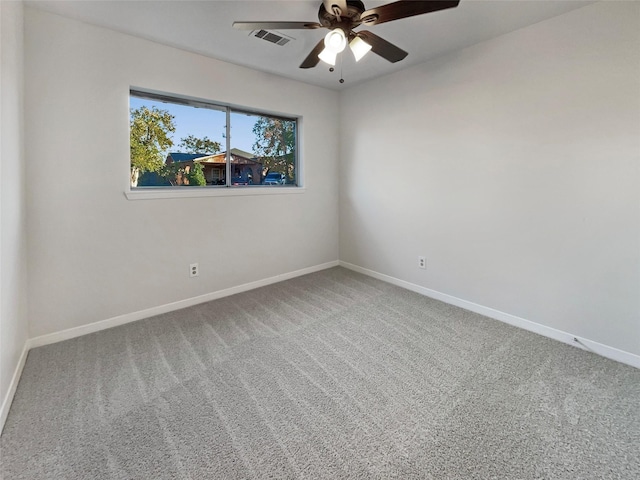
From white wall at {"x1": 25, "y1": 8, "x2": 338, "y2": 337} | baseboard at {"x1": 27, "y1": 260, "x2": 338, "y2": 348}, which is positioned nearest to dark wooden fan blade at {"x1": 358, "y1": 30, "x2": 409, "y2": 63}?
white wall at {"x1": 25, "y1": 8, "x2": 338, "y2": 337}

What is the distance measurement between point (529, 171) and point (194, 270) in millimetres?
3187

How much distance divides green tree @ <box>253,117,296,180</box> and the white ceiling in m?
0.77

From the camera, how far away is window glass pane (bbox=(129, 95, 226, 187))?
2.77 metres

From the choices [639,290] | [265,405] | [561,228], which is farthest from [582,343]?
[265,405]

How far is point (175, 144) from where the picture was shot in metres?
2.97

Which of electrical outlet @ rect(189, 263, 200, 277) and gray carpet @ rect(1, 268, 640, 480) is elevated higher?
electrical outlet @ rect(189, 263, 200, 277)

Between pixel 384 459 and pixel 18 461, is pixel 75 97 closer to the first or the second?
pixel 18 461

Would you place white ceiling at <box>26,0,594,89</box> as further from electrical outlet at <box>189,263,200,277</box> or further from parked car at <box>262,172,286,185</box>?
electrical outlet at <box>189,263,200,277</box>

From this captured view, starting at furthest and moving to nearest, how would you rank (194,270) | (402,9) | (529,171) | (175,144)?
(194,270)
(175,144)
(529,171)
(402,9)

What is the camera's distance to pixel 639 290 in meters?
2.04

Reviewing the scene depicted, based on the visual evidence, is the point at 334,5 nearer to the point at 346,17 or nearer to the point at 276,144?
the point at 346,17

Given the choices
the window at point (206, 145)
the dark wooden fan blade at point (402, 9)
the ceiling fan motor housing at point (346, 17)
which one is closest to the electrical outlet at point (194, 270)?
the window at point (206, 145)

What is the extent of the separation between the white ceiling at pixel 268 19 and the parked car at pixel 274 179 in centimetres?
123

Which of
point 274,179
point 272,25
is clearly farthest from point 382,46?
point 274,179
